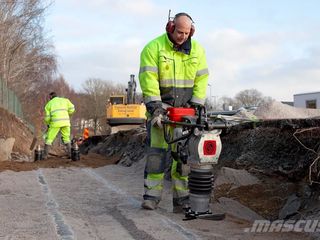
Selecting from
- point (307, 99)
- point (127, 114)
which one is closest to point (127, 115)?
point (127, 114)

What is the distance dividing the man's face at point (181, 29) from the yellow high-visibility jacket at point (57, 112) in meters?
8.12

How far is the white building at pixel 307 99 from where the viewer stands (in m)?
39.7

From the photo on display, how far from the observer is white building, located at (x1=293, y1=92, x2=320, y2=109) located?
3969 cm

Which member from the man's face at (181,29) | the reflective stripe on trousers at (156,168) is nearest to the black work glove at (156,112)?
the reflective stripe on trousers at (156,168)

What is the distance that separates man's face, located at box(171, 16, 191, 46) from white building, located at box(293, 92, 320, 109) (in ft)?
115

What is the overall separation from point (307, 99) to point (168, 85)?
123 ft

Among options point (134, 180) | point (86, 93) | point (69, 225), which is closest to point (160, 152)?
point (69, 225)

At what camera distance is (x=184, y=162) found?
208 inches

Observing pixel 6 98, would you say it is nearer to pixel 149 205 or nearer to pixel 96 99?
pixel 149 205

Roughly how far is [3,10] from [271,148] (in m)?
31.3

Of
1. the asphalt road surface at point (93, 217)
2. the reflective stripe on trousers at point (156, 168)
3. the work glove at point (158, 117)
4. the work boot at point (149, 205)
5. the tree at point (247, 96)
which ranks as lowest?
the asphalt road surface at point (93, 217)

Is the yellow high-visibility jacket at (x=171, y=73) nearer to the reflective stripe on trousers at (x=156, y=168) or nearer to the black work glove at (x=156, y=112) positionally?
the black work glove at (x=156, y=112)

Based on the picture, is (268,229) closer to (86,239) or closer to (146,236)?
(146,236)

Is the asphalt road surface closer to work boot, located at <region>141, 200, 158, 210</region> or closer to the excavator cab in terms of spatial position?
work boot, located at <region>141, 200, 158, 210</region>
